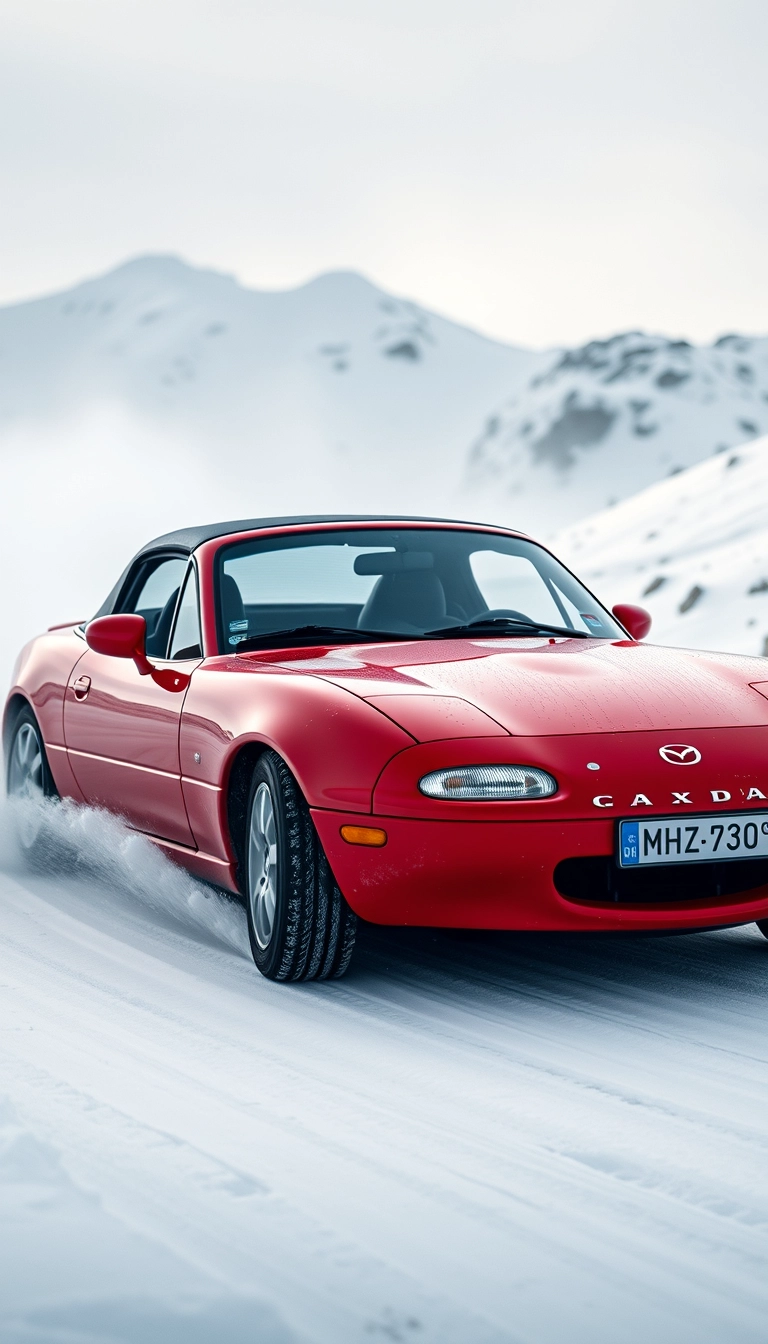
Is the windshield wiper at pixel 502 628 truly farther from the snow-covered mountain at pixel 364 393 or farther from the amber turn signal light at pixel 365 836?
the snow-covered mountain at pixel 364 393

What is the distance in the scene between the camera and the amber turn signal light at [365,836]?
3938 mm

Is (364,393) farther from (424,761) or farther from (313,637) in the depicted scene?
(424,761)

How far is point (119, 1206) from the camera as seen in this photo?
267 cm

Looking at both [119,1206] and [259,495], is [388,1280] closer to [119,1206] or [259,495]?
[119,1206]

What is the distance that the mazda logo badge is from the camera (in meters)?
3.98

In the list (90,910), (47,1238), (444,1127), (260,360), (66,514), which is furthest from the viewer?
(260,360)

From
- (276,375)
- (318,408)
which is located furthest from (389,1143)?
(276,375)

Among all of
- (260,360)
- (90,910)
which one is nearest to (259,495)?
(260,360)

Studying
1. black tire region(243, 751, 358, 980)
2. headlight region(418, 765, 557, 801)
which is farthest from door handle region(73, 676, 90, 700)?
headlight region(418, 765, 557, 801)

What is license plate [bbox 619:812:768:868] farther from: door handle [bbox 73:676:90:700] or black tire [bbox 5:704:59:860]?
black tire [bbox 5:704:59:860]

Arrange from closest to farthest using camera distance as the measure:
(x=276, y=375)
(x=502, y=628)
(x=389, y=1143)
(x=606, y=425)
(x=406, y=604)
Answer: (x=389, y=1143), (x=502, y=628), (x=406, y=604), (x=606, y=425), (x=276, y=375)

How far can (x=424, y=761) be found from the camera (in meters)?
3.91

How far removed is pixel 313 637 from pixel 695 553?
1452 cm

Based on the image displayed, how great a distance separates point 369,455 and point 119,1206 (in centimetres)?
15318
